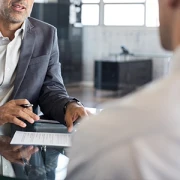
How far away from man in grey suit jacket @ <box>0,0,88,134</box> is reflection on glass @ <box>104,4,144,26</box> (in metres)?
7.18

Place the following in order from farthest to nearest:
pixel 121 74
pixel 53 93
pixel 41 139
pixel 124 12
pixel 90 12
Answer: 1. pixel 90 12
2. pixel 124 12
3. pixel 121 74
4. pixel 53 93
5. pixel 41 139

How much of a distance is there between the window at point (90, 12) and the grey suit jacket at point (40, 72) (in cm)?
718

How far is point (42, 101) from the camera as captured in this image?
6.61 ft

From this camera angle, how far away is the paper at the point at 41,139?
4.69 feet

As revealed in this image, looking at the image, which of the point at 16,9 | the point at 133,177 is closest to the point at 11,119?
the point at 16,9

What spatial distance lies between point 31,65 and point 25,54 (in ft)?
0.21

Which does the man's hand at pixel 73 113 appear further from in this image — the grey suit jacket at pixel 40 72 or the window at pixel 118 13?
the window at pixel 118 13

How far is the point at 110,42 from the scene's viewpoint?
379 inches

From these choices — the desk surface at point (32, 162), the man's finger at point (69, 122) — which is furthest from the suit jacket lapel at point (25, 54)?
the desk surface at point (32, 162)

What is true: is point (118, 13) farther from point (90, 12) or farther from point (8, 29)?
point (8, 29)

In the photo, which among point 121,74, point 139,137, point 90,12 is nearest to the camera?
point 139,137

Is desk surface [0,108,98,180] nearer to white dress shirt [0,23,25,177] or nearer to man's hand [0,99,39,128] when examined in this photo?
man's hand [0,99,39,128]

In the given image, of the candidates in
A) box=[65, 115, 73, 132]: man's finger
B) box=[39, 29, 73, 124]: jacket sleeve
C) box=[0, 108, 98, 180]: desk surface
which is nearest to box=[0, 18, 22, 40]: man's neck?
box=[39, 29, 73, 124]: jacket sleeve

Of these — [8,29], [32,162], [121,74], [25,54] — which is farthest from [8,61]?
[121,74]
